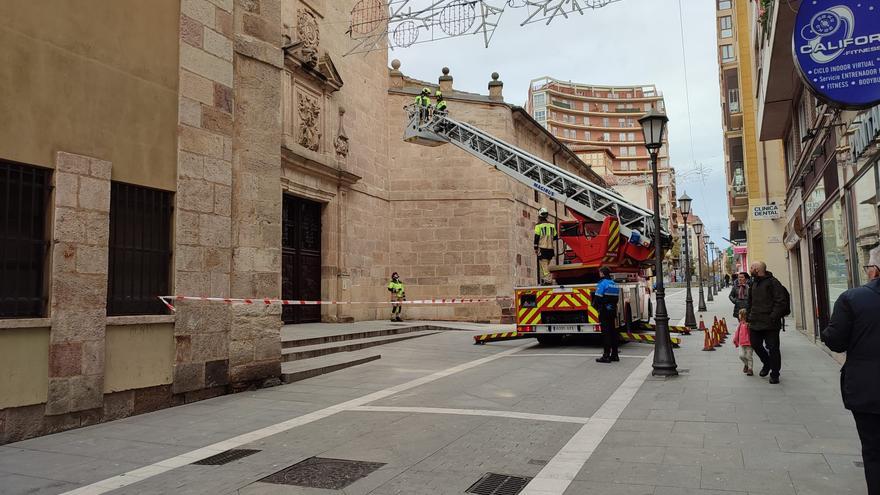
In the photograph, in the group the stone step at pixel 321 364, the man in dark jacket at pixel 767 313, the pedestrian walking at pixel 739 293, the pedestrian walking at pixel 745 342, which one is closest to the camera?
the man in dark jacket at pixel 767 313

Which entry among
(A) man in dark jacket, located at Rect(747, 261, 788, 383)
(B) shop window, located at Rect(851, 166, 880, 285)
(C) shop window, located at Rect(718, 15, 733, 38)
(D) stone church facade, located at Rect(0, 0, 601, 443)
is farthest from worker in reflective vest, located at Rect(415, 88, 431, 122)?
(C) shop window, located at Rect(718, 15, 733, 38)

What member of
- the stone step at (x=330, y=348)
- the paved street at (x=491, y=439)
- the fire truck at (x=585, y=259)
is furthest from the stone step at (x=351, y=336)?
the fire truck at (x=585, y=259)

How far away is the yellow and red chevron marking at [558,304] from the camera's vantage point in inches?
504

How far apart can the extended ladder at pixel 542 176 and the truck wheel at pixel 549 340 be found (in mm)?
2993

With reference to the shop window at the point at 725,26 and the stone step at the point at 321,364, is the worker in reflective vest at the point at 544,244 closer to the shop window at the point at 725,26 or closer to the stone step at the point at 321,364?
the stone step at the point at 321,364

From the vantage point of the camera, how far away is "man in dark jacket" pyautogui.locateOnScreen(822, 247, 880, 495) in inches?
138

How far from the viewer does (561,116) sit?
109 meters

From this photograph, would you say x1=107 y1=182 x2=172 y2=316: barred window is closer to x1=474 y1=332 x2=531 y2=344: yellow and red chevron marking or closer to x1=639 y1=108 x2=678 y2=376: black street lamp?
x1=639 y1=108 x2=678 y2=376: black street lamp

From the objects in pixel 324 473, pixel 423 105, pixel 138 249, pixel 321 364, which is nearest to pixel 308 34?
pixel 423 105

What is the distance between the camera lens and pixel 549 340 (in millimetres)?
15062

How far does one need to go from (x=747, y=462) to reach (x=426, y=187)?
1794 cm

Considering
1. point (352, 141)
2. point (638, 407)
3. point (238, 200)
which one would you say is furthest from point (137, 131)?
point (352, 141)

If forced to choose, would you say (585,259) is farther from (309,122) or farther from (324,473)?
(324,473)

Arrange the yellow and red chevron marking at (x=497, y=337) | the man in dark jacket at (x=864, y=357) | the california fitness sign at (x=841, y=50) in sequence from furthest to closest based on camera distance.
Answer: the yellow and red chevron marking at (x=497, y=337)
the california fitness sign at (x=841, y=50)
the man in dark jacket at (x=864, y=357)
